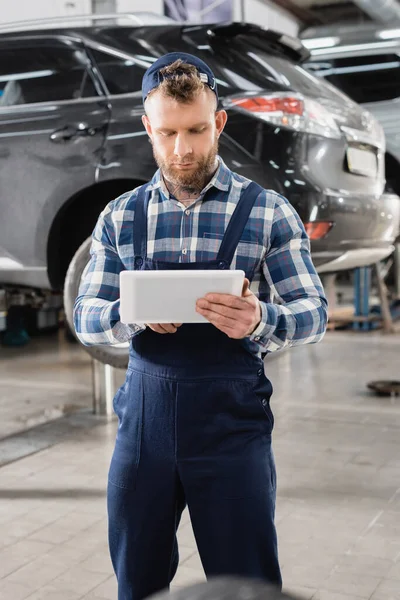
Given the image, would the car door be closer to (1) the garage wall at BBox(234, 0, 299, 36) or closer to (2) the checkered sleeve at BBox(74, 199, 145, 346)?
(2) the checkered sleeve at BBox(74, 199, 145, 346)

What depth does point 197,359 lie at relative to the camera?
5.18 ft

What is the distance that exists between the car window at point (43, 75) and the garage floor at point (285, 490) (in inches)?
68.7

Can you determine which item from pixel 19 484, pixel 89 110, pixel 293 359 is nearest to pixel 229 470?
pixel 19 484

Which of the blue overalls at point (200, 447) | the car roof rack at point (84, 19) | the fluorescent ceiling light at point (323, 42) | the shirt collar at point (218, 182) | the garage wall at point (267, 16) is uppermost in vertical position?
the garage wall at point (267, 16)

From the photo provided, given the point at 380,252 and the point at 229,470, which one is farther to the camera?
the point at 380,252

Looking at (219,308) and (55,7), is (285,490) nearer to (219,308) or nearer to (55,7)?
(219,308)

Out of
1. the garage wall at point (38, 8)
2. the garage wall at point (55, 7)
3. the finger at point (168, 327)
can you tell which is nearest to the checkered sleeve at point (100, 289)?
the finger at point (168, 327)

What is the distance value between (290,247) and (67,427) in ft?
10.3

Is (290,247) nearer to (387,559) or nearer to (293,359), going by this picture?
(387,559)

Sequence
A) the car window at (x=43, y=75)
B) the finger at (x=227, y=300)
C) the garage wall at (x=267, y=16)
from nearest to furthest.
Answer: the finger at (x=227, y=300) < the car window at (x=43, y=75) < the garage wall at (x=267, y=16)

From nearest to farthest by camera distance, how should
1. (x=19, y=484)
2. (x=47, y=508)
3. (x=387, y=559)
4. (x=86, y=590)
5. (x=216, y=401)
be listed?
(x=216, y=401) → (x=86, y=590) → (x=387, y=559) → (x=47, y=508) → (x=19, y=484)

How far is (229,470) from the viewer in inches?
62.9

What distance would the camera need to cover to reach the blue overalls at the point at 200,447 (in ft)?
5.19

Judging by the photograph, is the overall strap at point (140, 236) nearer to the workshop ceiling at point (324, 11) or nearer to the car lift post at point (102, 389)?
the car lift post at point (102, 389)
